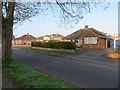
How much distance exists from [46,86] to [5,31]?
9420 millimetres

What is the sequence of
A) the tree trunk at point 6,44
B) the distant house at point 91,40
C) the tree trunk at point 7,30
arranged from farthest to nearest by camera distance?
the distant house at point 91,40
the tree trunk at point 6,44
the tree trunk at point 7,30

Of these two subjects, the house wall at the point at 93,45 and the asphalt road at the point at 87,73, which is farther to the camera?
the house wall at the point at 93,45

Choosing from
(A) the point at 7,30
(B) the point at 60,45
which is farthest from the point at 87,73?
(B) the point at 60,45

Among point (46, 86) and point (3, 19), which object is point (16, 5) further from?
point (46, 86)

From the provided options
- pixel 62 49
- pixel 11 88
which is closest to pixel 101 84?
pixel 11 88

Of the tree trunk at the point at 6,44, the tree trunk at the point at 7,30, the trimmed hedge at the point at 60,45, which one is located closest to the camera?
the tree trunk at the point at 7,30

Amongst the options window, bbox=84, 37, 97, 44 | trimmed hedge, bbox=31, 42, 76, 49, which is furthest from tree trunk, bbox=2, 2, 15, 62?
window, bbox=84, 37, 97, 44

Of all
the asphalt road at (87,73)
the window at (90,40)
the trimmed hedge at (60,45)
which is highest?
the window at (90,40)

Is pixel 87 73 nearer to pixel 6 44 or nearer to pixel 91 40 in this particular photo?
pixel 6 44

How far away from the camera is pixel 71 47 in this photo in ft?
105

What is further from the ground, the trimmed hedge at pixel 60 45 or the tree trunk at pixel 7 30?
the tree trunk at pixel 7 30

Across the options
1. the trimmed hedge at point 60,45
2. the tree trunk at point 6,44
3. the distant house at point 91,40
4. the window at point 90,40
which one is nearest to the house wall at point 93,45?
the distant house at point 91,40

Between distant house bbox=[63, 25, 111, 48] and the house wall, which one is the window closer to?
distant house bbox=[63, 25, 111, 48]

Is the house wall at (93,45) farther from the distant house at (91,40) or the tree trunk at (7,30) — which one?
the tree trunk at (7,30)
